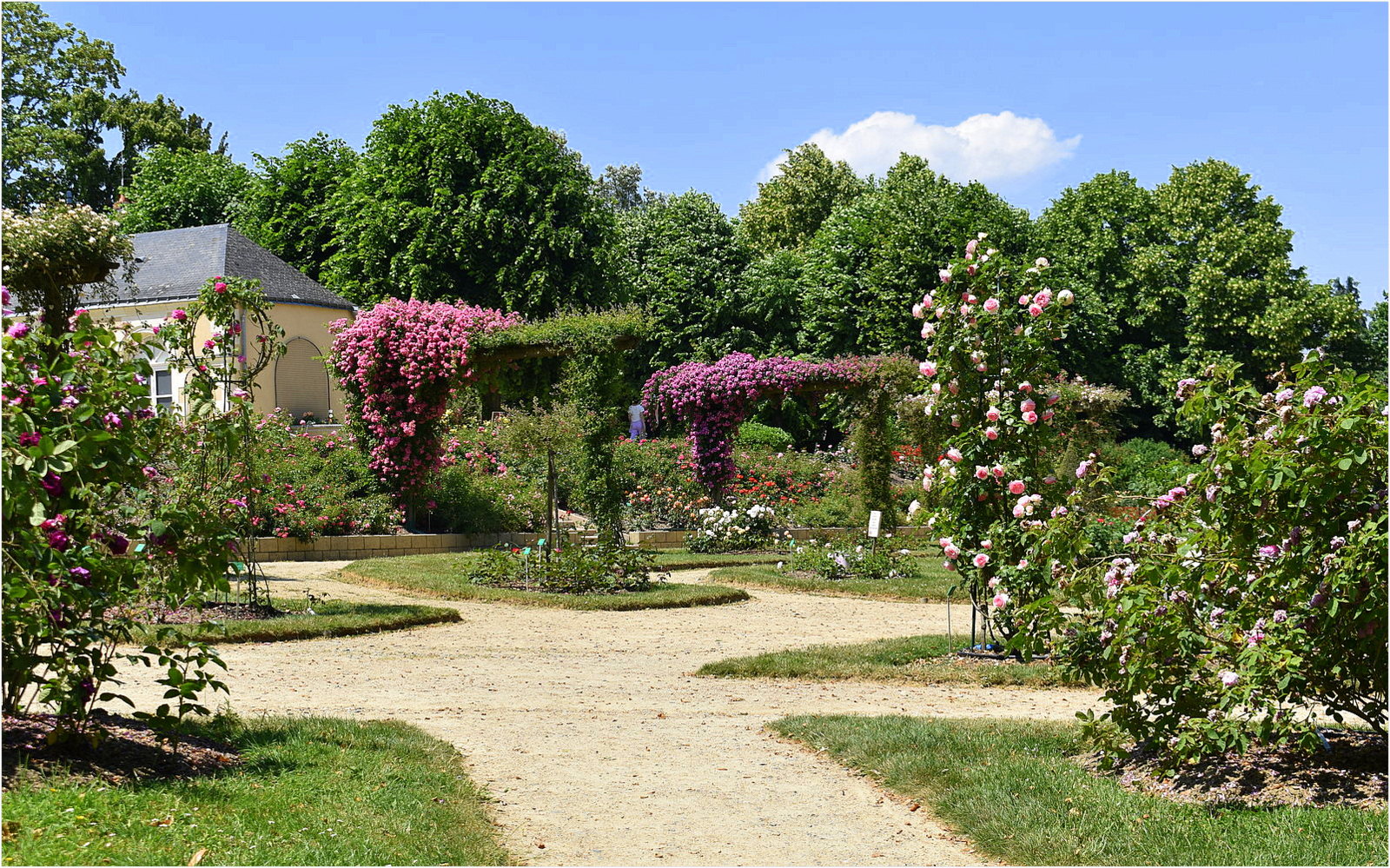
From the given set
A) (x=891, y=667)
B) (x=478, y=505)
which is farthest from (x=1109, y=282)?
(x=891, y=667)

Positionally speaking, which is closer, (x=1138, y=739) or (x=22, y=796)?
(x=22, y=796)

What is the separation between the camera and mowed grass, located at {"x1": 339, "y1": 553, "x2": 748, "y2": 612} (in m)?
12.5

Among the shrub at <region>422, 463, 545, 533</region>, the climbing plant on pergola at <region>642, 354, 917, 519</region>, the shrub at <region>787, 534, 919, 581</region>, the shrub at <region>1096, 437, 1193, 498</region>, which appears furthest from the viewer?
the shrub at <region>1096, 437, 1193, 498</region>

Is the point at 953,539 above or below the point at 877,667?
above

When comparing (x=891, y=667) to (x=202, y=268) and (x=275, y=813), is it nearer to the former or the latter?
(x=275, y=813)

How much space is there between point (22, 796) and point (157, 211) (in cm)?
3742

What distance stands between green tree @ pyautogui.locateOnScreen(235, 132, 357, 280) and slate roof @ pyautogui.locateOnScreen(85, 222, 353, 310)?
18.1 feet

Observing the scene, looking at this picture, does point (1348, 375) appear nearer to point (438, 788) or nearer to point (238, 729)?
point (438, 788)

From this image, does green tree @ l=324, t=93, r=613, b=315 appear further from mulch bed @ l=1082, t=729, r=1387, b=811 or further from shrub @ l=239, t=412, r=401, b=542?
mulch bed @ l=1082, t=729, r=1387, b=811

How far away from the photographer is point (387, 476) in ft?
61.3

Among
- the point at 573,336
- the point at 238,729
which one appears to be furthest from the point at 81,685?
the point at 573,336

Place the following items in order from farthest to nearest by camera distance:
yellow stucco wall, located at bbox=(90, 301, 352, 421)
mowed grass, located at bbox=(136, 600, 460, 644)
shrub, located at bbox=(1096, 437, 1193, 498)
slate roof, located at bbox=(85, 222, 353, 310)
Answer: slate roof, located at bbox=(85, 222, 353, 310) → yellow stucco wall, located at bbox=(90, 301, 352, 421) → shrub, located at bbox=(1096, 437, 1193, 498) → mowed grass, located at bbox=(136, 600, 460, 644)

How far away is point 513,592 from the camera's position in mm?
12852

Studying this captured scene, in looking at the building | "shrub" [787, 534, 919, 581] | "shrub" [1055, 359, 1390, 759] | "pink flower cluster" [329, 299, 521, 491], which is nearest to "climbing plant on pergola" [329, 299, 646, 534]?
"pink flower cluster" [329, 299, 521, 491]
